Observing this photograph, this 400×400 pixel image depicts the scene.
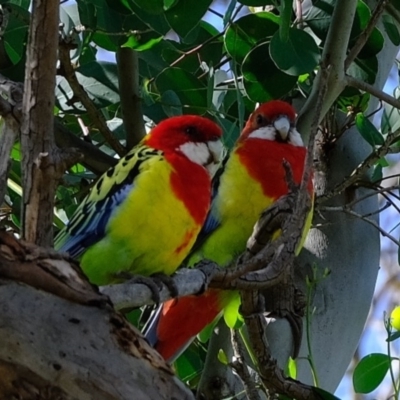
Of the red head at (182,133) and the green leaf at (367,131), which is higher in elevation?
the green leaf at (367,131)

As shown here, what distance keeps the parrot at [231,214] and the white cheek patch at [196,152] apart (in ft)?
0.30

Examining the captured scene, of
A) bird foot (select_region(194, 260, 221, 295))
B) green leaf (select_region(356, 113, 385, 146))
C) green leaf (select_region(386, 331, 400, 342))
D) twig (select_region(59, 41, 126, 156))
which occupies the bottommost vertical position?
bird foot (select_region(194, 260, 221, 295))

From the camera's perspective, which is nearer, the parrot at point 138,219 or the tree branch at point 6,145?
the tree branch at point 6,145

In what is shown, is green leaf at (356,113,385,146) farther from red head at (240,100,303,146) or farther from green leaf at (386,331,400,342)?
green leaf at (386,331,400,342)

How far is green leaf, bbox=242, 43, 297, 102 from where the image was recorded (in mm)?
1266

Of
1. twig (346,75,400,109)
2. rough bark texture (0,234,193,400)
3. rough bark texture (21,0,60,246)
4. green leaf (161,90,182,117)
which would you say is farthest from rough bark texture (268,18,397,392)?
rough bark texture (0,234,193,400)

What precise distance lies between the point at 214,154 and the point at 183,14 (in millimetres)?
283

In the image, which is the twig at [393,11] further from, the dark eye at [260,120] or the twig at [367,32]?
the dark eye at [260,120]

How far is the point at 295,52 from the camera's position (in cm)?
119

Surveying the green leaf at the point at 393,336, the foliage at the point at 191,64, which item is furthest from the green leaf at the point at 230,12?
the green leaf at the point at 393,336

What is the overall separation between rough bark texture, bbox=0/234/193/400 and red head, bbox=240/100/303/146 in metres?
0.78

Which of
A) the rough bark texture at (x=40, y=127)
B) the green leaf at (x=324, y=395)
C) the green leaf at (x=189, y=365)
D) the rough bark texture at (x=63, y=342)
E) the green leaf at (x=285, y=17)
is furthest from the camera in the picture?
the green leaf at (x=189, y=365)

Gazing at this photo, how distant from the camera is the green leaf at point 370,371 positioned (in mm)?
1183

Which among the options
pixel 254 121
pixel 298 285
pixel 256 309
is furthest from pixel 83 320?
pixel 254 121
